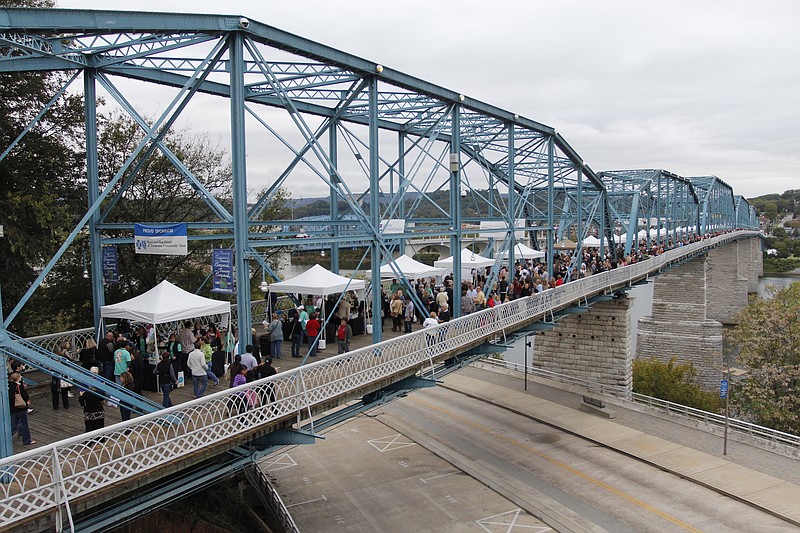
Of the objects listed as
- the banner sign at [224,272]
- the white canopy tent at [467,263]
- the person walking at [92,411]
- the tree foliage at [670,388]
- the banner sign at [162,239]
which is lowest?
the tree foliage at [670,388]

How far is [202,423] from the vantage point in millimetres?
10016

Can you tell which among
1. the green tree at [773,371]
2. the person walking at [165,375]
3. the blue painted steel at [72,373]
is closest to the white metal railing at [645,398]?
the green tree at [773,371]

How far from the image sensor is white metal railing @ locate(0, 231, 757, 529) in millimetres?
7250

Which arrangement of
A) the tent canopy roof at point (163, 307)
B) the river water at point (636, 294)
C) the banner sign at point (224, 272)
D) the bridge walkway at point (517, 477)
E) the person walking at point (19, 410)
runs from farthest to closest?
the river water at point (636, 294)
the bridge walkway at point (517, 477)
the tent canopy roof at point (163, 307)
the banner sign at point (224, 272)
the person walking at point (19, 410)

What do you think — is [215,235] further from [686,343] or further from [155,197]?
[686,343]

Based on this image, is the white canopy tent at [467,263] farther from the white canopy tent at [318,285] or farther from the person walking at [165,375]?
the person walking at [165,375]

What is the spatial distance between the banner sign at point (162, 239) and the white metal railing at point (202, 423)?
340 cm

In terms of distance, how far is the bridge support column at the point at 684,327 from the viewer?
161ft

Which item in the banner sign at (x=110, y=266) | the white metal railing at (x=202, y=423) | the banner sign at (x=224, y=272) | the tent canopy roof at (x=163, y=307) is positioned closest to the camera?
the white metal railing at (x=202, y=423)

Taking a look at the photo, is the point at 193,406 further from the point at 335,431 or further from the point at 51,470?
the point at 335,431

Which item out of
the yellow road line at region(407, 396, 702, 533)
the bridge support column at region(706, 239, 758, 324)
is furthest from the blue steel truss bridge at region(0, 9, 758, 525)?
the bridge support column at region(706, 239, 758, 324)

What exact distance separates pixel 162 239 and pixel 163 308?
59.0 inches

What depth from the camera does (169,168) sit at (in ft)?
79.9

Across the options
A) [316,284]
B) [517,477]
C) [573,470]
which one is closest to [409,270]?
[316,284]
